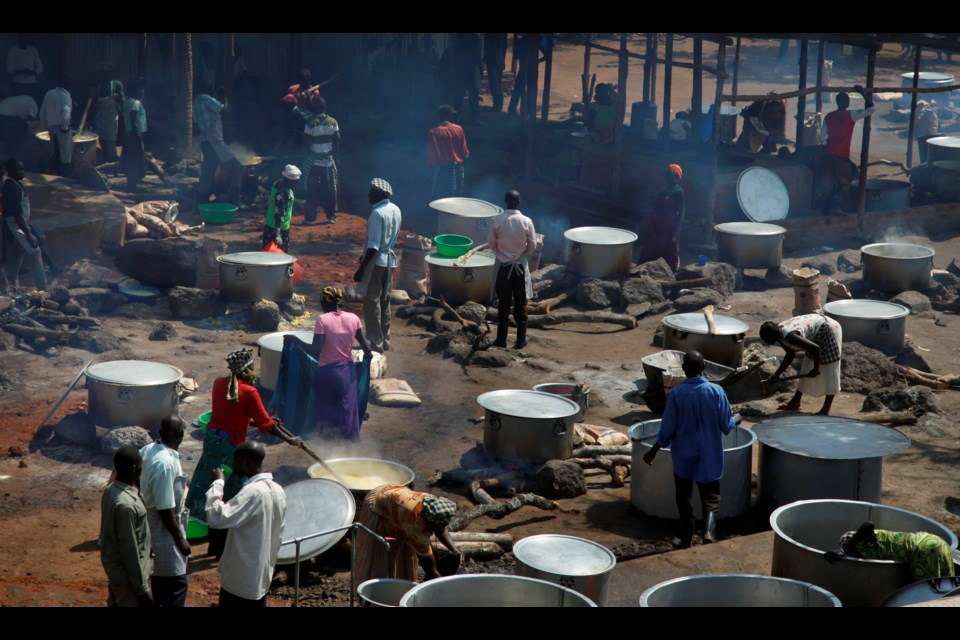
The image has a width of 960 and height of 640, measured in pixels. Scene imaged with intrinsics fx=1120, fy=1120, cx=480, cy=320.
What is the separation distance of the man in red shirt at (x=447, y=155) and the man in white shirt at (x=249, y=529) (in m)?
11.3

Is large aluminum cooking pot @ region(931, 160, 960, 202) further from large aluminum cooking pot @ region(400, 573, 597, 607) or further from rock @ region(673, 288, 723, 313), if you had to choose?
large aluminum cooking pot @ region(400, 573, 597, 607)

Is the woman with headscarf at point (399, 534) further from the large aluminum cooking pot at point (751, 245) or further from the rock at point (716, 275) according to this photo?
the large aluminum cooking pot at point (751, 245)

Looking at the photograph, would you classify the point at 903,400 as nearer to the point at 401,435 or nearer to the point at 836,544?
the point at 836,544

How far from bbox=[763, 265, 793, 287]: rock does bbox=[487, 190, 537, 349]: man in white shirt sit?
4.20 metres

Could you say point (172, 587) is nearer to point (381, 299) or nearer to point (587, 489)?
point (587, 489)

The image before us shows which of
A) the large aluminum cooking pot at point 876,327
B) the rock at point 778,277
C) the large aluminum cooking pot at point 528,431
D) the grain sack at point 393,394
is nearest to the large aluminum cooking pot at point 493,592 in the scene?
the large aluminum cooking pot at point 528,431

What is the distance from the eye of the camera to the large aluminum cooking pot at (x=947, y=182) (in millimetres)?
18122

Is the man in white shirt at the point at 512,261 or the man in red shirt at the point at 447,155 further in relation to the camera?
the man in red shirt at the point at 447,155

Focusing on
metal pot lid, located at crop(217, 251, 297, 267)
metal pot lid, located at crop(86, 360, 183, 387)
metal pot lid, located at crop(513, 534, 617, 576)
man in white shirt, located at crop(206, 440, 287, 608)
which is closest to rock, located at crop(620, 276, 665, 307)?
metal pot lid, located at crop(217, 251, 297, 267)

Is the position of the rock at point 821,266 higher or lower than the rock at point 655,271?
lower

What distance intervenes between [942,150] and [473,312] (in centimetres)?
1034

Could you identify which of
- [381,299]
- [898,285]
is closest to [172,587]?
[381,299]

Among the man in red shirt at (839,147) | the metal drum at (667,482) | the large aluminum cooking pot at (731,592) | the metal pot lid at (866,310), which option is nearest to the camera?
the large aluminum cooking pot at (731,592)

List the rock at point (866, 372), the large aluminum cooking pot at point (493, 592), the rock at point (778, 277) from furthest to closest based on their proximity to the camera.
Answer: the rock at point (778, 277) < the rock at point (866, 372) < the large aluminum cooking pot at point (493, 592)
